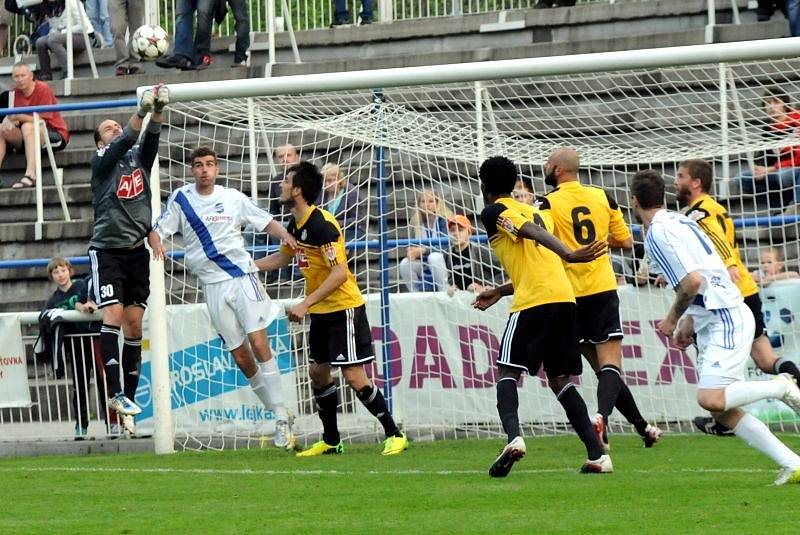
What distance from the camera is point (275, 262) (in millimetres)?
12148

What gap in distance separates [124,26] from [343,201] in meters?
8.71

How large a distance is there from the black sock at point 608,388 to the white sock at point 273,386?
277 cm

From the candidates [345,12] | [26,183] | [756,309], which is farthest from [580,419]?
[345,12]

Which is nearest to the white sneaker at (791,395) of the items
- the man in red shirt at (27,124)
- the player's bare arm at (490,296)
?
the player's bare arm at (490,296)

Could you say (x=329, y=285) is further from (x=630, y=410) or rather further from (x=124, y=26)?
(x=124, y=26)

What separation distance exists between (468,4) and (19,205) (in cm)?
677

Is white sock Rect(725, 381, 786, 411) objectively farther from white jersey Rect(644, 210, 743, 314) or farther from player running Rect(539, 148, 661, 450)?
player running Rect(539, 148, 661, 450)

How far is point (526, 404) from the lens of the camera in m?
13.5

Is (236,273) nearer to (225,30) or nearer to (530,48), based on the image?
(530,48)

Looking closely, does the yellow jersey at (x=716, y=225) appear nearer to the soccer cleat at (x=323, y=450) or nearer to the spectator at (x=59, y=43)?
the soccer cleat at (x=323, y=450)

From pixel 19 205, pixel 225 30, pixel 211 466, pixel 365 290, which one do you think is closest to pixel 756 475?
pixel 211 466

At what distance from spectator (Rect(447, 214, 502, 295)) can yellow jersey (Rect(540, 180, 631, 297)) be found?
2444mm

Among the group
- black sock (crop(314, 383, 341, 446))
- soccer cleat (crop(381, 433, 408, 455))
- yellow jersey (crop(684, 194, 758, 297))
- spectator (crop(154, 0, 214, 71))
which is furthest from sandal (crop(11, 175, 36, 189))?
yellow jersey (crop(684, 194, 758, 297))

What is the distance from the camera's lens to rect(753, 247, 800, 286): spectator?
43.5 ft
